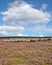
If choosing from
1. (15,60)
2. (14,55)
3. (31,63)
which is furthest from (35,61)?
(14,55)

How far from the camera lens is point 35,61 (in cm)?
2975

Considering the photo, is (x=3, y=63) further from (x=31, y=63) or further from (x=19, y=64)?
(x=31, y=63)

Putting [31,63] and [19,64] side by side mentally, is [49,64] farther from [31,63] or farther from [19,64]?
[19,64]

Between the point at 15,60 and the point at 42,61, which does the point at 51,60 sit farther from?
the point at 15,60

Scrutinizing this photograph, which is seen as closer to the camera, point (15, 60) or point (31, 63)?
point (31, 63)

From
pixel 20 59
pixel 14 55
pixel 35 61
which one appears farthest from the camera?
pixel 14 55

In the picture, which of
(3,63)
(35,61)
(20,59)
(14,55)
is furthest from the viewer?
(14,55)

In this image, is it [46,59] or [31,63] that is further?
[46,59]

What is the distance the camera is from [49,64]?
29266 millimetres

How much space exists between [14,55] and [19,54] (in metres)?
1.26

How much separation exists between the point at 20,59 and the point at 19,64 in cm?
390

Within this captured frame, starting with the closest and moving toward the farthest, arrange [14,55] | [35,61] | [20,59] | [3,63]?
[3,63] < [35,61] < [20,59] < [14,55]

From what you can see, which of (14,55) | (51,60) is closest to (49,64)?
(51,60)

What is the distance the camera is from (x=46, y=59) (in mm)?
31484
